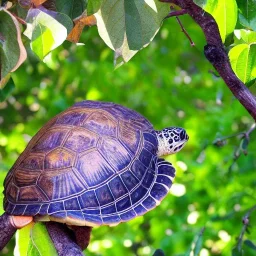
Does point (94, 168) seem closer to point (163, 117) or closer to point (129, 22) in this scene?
point (129, 22)

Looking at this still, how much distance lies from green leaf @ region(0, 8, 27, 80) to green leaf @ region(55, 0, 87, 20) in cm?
14

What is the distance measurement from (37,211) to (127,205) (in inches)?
6.3

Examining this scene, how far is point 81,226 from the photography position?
1283 millimetres

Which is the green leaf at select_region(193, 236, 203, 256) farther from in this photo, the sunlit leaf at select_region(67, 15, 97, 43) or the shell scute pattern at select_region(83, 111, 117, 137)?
the sunlit leaf at select_region(67, 15, 97, 43)

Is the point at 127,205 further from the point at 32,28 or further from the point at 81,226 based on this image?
the point at 32,28

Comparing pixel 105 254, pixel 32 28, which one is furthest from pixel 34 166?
pixel 105 254

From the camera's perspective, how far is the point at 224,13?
93cm

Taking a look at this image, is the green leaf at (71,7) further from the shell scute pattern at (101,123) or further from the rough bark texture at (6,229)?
the rough bark texture at (6,229)

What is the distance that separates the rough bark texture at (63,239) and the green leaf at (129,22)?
38cm

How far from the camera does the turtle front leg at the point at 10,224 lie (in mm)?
1227

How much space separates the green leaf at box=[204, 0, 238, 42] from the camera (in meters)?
0.93

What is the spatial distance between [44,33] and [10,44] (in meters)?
0.05

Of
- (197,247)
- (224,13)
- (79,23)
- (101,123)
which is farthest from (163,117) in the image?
(224,13)

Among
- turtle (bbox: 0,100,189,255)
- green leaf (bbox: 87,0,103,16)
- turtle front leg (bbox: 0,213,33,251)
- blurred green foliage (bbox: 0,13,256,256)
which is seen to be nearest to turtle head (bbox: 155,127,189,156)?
turtle (bbox: 0,100,189,255)
